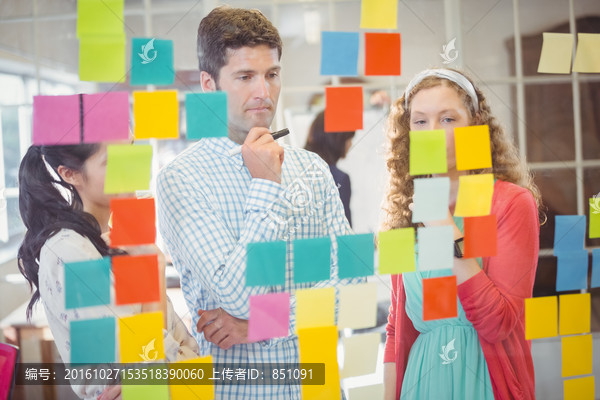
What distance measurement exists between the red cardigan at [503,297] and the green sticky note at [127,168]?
680 millimetres

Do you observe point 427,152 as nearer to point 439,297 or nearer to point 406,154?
point 406,154

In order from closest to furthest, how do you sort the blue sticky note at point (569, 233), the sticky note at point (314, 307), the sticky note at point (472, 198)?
1. the sticky note at point (314, 307)
2. the sticky note at point (472, 198)
3. the blue sticky note at point (569, 233)

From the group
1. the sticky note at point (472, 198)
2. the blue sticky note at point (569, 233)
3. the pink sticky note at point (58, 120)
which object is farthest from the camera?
the blue sticky note at point (569, 233)

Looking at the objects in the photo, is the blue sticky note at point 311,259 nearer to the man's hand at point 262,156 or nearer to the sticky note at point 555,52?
the man's hand at point 262,156

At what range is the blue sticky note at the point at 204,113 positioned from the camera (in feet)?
4.06

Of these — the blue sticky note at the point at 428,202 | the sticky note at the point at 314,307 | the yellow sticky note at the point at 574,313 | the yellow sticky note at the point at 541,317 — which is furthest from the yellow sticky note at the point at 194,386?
the yellow sticky note at the point at 574,313

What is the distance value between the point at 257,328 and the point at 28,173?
2.06 ft

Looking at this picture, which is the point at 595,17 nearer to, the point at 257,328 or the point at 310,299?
the point at 310,299

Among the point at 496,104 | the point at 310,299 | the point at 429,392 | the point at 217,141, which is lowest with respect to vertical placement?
the point at 429,392

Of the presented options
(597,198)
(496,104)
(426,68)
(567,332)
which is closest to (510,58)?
(496,104)

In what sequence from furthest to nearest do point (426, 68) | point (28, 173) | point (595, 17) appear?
point (595, 17) < point (426, 68) < point (28, 173)

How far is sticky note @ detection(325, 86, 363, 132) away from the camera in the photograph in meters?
1.34

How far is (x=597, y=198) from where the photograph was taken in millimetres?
1577

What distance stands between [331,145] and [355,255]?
28cm
